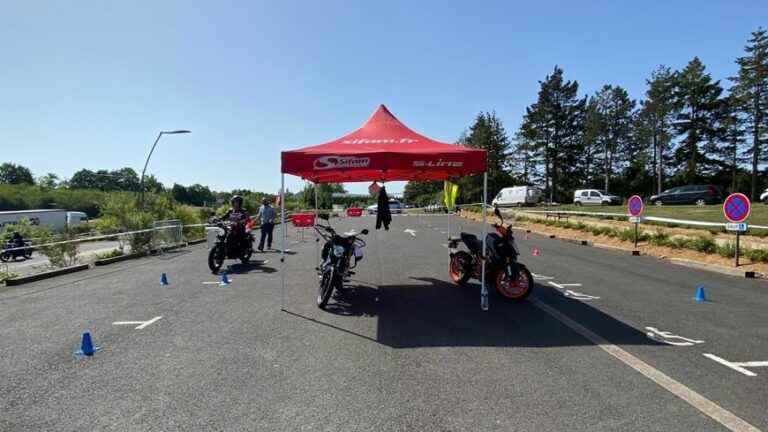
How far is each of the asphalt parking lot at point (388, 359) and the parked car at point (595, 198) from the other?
3635 centimetres

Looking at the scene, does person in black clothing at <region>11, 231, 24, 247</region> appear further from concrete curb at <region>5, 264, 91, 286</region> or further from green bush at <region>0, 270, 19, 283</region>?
green bush at <region>0, 270, 19, 283</region>

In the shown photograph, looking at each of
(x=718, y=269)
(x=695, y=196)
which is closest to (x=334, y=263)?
(x=718, y=269)

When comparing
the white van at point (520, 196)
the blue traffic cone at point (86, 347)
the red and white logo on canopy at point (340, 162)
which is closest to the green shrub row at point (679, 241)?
the red and white logo on canopy at point (340, 162)

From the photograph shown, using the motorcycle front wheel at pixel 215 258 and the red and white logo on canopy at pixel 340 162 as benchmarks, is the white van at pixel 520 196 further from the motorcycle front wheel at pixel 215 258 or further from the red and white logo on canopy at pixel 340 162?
the red and white logo on canopy at pixel 340 162

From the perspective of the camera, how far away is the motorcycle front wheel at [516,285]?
739cm

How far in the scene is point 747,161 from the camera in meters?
52.1

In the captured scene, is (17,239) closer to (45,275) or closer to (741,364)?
(45,275)

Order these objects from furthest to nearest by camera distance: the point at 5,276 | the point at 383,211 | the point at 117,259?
the point at 117,259
the point at 5,276
the point at 383,211

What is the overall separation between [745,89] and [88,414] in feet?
203

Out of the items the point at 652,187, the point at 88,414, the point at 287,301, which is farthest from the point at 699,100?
the point at 88,414

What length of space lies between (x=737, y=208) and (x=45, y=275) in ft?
54.9

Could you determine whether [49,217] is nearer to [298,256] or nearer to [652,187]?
[298,256]

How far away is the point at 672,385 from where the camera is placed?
3969mm

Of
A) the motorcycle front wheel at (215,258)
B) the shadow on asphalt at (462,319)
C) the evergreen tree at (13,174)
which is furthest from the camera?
the evergreen tree at (13,174)
